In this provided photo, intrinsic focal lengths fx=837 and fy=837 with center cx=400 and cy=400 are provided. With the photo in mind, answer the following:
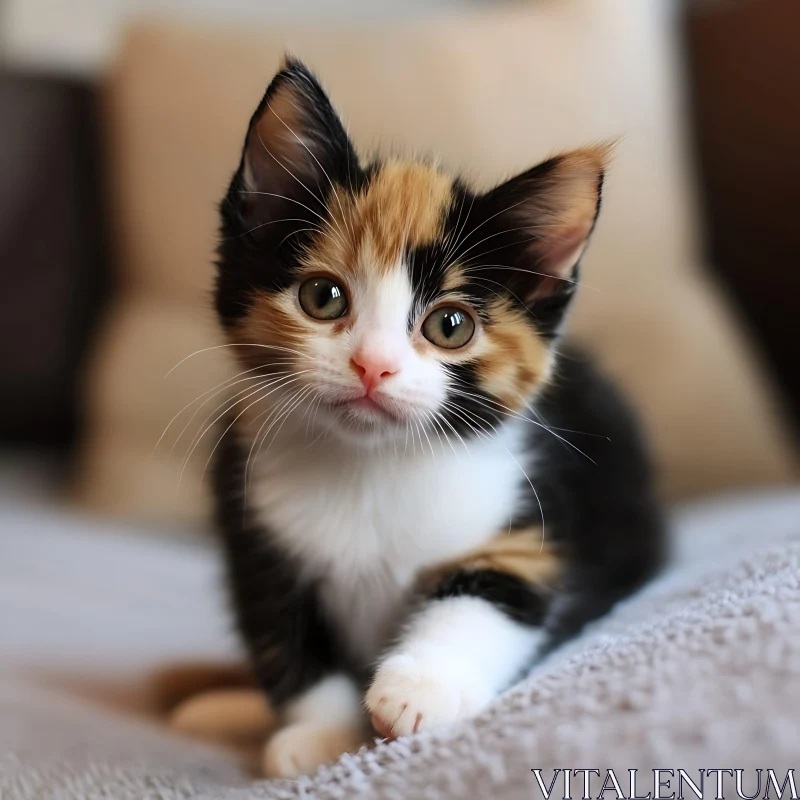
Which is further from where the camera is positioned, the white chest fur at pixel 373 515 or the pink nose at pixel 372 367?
the white chest fur at pixel 373 515

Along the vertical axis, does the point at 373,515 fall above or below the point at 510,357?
below

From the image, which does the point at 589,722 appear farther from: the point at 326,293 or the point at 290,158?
the point at 290,158

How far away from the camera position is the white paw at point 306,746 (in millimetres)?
669

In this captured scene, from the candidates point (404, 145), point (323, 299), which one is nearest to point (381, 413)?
point (323, 299)

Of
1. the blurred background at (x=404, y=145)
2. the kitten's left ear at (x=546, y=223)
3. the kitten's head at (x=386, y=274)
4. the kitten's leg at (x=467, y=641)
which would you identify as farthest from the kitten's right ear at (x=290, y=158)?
the blurred background at (x=404, y=145)

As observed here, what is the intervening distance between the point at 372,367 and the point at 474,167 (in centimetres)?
83

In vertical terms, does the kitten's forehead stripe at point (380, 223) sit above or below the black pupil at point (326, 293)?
above

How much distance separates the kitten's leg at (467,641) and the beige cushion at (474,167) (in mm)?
708

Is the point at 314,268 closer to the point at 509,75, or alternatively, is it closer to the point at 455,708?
the point at 455,708

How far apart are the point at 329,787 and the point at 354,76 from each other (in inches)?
48.6

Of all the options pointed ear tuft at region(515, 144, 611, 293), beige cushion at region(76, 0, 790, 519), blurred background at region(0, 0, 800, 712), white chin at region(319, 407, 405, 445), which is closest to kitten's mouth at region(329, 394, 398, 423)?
white chin at region(319, 407, 405, 445)

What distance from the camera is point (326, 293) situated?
712 mm

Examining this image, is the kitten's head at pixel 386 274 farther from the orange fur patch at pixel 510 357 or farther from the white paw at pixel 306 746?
the white paw at pixel 306 746

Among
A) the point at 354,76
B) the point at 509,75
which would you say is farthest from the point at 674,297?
the point at 354,76
